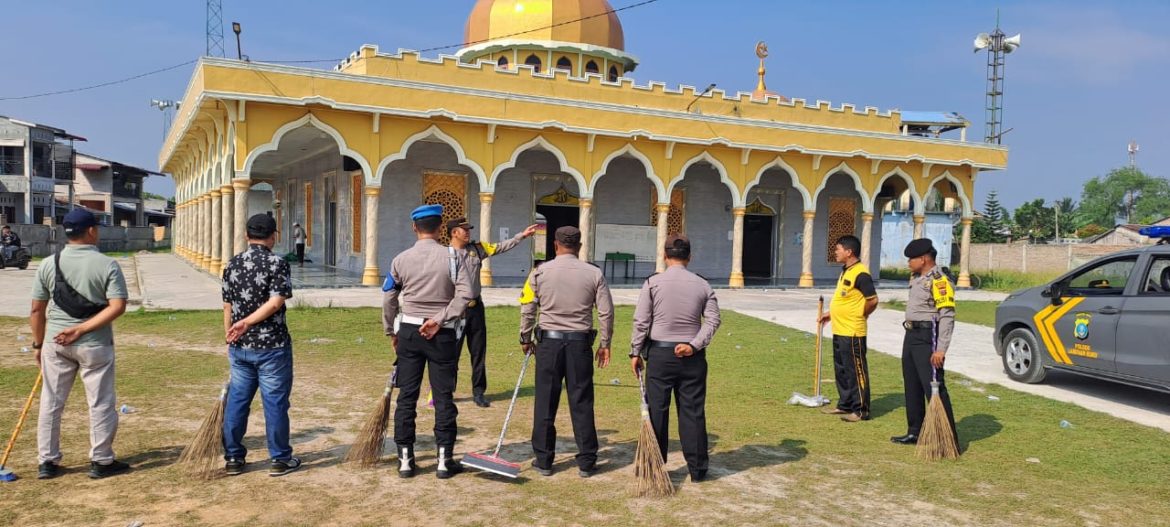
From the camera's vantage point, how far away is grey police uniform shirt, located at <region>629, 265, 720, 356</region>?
458 cm

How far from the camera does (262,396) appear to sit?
450 centimetres

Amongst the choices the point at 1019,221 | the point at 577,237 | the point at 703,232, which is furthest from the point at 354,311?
the point at 1019,221

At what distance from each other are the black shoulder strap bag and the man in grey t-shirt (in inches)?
0.5

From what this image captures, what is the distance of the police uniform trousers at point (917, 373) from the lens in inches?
219

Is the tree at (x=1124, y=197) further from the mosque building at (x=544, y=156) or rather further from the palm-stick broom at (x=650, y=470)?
the palm-stick broom at (x=650, y=470)

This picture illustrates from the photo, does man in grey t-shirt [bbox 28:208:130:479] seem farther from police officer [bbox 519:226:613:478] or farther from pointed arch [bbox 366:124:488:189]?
pointed arch [bbox 366:124:488:189]

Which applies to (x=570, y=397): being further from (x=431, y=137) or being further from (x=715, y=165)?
(x=715, y=165)

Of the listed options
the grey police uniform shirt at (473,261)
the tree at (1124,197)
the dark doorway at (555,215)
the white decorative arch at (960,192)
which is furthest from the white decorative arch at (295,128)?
the tree at (1124,197)

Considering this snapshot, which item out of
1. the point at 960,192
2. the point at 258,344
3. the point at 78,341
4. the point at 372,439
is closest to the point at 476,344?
the point at 372,439

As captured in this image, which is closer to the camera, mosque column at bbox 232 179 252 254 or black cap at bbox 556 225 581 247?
black cap at bbox 556 225 581 247

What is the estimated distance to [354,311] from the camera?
493 inches

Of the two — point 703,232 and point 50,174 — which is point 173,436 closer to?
point 703,232

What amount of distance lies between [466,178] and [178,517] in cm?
1667

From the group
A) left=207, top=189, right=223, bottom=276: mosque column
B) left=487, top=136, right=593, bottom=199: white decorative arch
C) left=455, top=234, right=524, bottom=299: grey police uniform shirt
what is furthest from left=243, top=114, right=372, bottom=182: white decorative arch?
left=455, top=234, right=524, bottom=299: grey police uniform shirt
